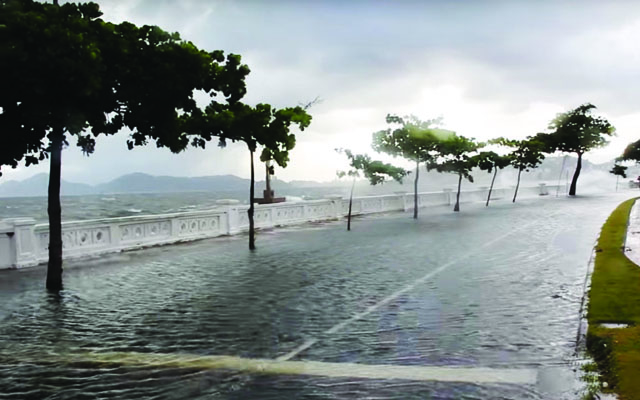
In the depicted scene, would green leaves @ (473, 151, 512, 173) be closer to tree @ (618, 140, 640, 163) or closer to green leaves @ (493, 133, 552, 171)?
green leaves @ (493, 133, 552, 171)

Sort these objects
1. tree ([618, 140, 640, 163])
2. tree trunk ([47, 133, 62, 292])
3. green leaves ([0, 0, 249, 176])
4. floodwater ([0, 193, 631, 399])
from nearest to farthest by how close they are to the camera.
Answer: floodwater ([0, 193, 631, 399]) < green leaves ([0, 0, 249, 176]) < tree trunk ([47, 133, 62, 292]) < tree ([618, 140, 640, 163])

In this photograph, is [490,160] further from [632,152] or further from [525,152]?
[632,152]

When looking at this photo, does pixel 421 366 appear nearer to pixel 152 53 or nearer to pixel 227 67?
pixel 152 53

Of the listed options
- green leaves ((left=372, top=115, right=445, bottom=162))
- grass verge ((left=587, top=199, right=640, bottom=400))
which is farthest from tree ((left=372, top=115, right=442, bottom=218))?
grass verge ((left=587, top=199, right=640, bottom=400))

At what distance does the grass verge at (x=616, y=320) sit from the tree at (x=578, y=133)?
4726cm

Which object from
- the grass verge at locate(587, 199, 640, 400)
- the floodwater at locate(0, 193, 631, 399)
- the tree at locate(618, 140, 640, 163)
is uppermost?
the tree at locate(618, 140, 640, 163)

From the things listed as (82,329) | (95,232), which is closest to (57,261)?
(82,329)

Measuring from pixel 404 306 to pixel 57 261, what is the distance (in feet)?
23.4

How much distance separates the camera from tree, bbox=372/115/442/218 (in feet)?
108

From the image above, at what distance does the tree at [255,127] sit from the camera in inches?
662

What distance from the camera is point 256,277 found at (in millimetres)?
12977

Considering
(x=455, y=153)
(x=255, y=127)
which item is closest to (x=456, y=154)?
(x=455, y=153)

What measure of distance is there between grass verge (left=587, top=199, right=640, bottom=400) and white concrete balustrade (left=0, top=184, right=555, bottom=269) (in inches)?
518

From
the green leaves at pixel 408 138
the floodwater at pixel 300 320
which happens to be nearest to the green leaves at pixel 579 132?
the green leaves at pixel 408 138
